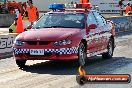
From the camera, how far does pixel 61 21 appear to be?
1195 centimetres

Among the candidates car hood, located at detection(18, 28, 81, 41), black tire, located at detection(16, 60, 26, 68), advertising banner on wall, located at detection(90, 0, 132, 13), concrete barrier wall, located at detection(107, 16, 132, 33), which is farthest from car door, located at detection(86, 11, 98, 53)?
advertising banner on wall, located at detection(90, 0, 132, 13)

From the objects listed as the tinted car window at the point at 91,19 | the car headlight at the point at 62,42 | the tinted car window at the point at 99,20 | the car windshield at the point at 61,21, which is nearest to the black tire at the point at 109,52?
the tinted car window at the point at 99,20

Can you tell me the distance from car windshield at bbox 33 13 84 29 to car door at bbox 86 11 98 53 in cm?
28

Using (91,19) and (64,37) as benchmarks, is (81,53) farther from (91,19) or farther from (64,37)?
(91,19)

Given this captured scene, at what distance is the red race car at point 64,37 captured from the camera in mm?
10570

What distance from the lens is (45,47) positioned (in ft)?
34.6

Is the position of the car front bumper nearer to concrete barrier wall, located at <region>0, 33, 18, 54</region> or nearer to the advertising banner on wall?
concrete barrier wall, located at <region>0, 33, 18, 54</region>

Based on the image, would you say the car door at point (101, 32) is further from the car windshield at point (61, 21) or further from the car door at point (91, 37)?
the car windshield at point (61, 21)

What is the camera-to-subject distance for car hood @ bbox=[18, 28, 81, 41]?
34.9 feet

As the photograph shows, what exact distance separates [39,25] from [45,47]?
1539 mm

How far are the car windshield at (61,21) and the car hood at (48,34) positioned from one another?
1.39ft

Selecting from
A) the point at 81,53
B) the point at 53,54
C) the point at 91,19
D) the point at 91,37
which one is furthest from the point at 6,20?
the point at 53,54

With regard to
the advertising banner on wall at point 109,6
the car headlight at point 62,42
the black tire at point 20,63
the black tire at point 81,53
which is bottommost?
the advertising banner on wall at point 109,6

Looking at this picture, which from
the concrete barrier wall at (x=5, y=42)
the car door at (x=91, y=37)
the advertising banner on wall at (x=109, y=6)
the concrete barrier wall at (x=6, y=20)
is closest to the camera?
the car door at (x=91, y=37)
